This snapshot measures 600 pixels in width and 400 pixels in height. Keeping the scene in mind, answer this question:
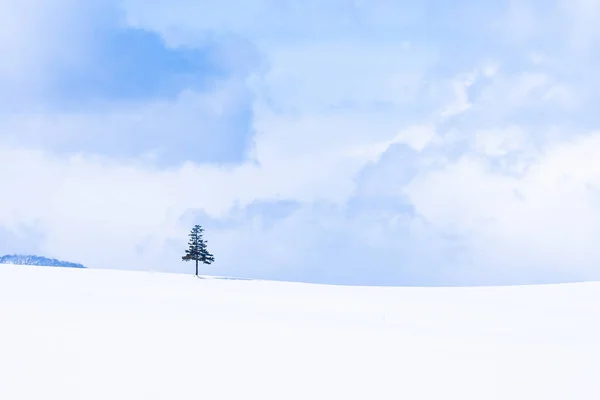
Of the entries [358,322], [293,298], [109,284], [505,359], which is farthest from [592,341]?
[109,284]

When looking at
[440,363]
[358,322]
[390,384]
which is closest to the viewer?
[390,384]

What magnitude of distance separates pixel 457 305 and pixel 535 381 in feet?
58.7

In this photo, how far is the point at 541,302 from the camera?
3177 centimetres

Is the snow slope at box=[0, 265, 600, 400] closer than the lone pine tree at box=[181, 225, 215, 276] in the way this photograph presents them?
Yes

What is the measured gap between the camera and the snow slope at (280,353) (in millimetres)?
12992

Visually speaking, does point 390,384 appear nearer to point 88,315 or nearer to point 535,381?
point 535,381

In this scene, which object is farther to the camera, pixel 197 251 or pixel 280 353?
pixel 197 251

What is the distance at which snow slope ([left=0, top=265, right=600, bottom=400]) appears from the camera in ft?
42.6

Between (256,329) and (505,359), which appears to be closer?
(505,359)

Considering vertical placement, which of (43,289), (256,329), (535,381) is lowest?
(535,381)

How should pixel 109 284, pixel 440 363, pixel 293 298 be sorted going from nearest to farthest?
pixel 440 363 → pixel 293 298 → pixel 109 284

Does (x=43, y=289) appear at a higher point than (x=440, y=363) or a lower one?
higher

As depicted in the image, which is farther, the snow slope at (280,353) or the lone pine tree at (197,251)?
the lone pine tree at (197,251)

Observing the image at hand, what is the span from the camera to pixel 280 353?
15.3 metres
